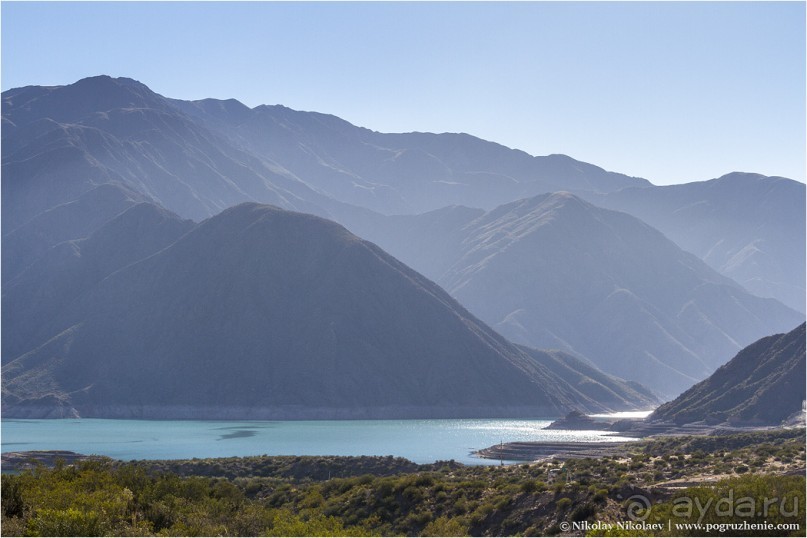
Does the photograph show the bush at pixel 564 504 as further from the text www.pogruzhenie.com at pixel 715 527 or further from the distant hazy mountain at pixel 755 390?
the distant hazy mountain at pixel 755 390

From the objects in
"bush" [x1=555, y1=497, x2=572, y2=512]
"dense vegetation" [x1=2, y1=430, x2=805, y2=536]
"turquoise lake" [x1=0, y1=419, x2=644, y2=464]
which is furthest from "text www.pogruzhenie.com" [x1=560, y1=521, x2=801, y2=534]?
"turquoise lake" [x1=0, y1=419, x2=644, y2=464]

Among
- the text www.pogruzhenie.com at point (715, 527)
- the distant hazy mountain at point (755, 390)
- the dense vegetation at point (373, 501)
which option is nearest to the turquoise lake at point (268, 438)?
the distant hazy mountain at point (755, 390)

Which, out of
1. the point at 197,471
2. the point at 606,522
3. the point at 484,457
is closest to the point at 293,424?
the point at 484,457

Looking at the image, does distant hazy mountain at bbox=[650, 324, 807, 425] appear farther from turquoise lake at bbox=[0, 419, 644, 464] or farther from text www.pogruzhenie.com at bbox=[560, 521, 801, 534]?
text www.pogruzhenie.com at bbox=[560, 521, 801, 534]

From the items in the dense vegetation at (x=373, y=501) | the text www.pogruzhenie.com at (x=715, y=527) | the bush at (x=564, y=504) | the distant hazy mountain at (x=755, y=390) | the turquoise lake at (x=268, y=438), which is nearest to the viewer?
the text www.pogruzhenie.com at (x=715, y=527)

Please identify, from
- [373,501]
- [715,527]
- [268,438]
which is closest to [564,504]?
[715,527]

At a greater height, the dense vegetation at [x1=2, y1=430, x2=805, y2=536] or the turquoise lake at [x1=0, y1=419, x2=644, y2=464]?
the dense vegetation at [x1=2, y1=430, x2=805, y2=536]
